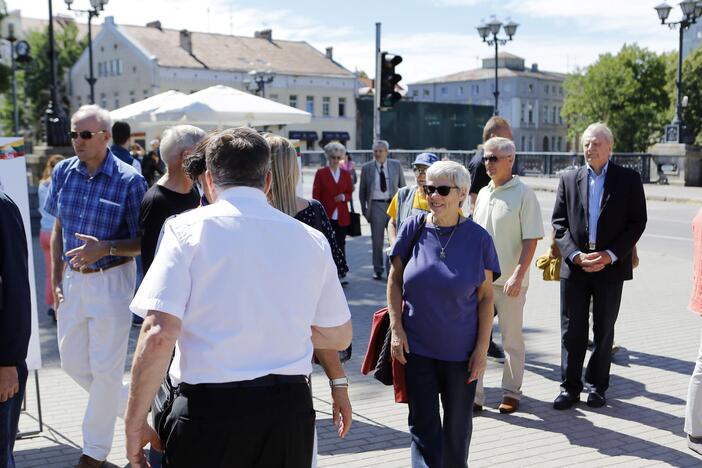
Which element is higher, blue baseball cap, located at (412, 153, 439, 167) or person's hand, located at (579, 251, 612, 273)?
blue baseball cap, located at (412, 153, 439, 167)

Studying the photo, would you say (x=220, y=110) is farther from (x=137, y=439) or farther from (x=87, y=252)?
(x=137, y=439)

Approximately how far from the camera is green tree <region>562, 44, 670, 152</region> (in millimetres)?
76375

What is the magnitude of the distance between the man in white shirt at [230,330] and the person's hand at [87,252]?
2127 mm

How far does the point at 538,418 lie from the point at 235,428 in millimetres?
3666

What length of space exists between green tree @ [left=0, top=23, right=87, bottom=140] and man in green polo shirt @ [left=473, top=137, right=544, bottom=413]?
3017 inches

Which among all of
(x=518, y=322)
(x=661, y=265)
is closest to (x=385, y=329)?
(x=518, y=322)

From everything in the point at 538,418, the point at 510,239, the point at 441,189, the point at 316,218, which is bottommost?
the point at 538,418

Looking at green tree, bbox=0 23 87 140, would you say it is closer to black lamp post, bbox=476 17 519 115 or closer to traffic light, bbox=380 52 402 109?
black lamp post, bbox=476 17 519 115

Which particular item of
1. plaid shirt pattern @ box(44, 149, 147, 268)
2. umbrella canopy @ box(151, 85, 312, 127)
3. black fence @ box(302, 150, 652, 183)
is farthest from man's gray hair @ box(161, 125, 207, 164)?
black fence @ box(302, 150, 652, 183)

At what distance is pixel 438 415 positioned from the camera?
13.6ft

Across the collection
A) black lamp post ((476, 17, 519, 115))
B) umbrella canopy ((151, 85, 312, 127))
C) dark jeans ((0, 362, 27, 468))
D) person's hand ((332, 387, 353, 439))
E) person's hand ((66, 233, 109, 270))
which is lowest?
dark jeans ((0, 362, 27, 468))

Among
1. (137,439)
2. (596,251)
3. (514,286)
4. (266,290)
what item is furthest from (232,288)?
(596,251)

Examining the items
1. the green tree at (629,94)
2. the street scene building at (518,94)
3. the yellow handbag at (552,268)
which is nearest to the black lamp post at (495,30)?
the yellow handbag at (552,268)

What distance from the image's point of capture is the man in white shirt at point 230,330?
2.43m
